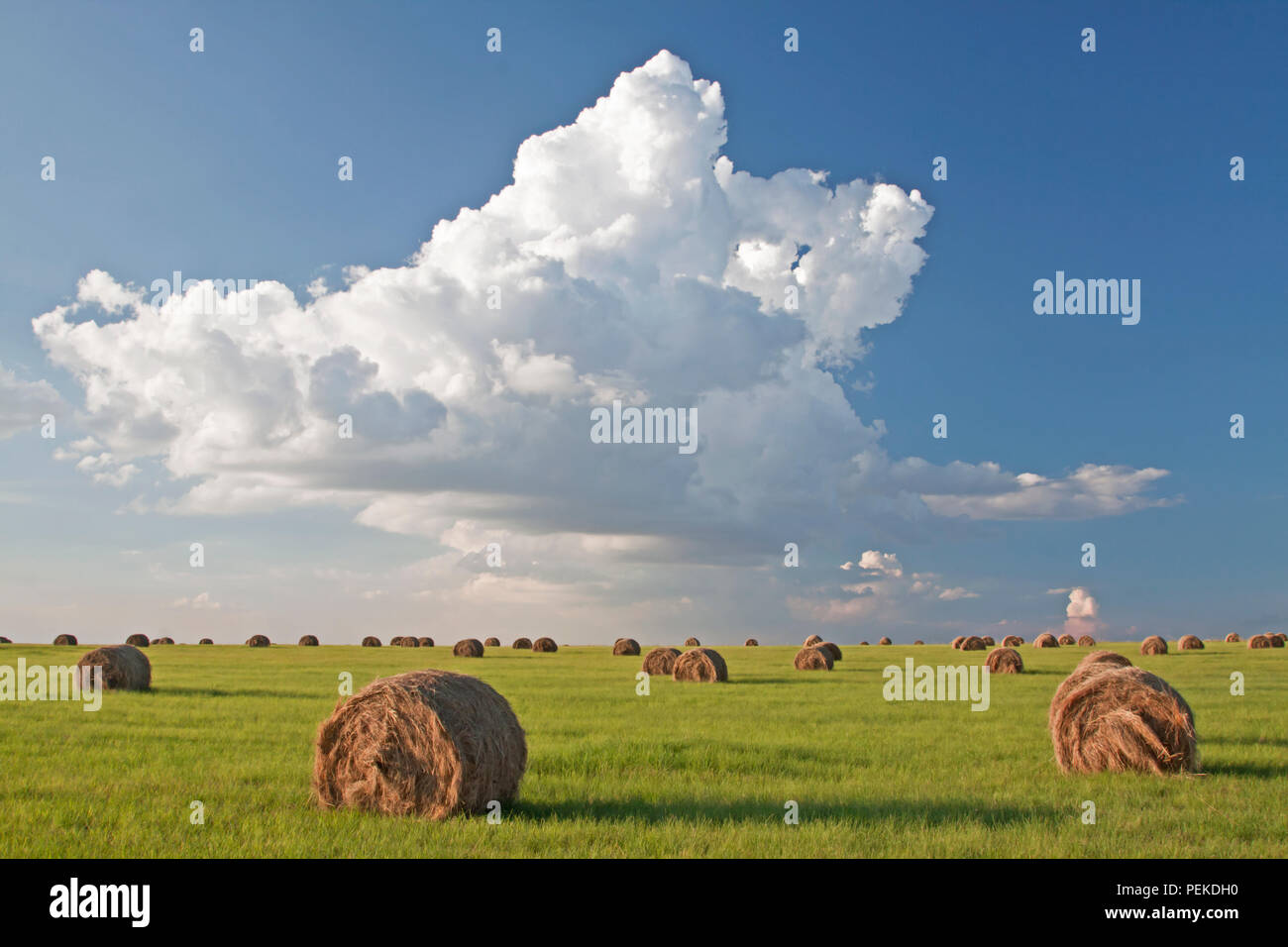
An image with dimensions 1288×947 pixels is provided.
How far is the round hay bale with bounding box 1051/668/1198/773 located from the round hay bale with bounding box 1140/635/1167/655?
151 ft

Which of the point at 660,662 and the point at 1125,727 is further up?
the point at 1125,727

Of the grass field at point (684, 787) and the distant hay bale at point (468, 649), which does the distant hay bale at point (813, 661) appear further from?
the distant hay bale at point (468, 649)

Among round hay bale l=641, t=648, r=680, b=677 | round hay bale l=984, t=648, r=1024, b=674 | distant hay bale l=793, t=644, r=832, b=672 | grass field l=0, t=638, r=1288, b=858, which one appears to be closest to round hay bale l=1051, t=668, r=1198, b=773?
grass field l=0, t=638, r=1288, b=858

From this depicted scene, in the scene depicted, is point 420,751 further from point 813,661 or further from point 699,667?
point 813,661

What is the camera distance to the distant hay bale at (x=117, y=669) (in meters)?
29.5

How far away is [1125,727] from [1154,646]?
4692 cm

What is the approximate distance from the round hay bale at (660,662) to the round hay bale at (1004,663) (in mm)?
14363

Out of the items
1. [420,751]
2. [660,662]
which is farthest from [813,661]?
[420,751]

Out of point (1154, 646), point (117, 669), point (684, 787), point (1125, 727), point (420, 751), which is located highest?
point (420, 751)

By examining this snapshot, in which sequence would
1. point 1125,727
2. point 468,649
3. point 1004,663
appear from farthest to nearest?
point 468,649 → point 1004,663 → point 1125,727

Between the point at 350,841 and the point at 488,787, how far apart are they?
2.38 m

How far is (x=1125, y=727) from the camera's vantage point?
610 inches
